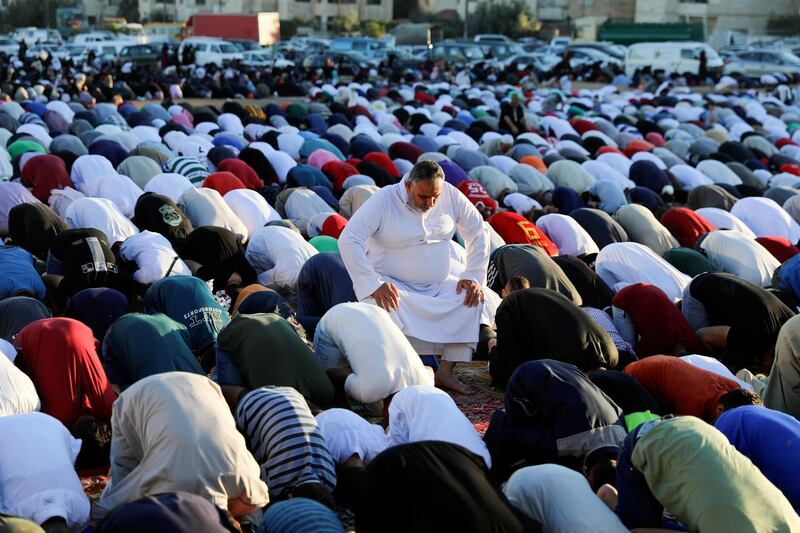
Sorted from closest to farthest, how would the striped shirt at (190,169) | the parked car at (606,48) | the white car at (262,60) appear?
the striped shirt at (190,169) < the white car at (262,60) < the parked car at (606,48)

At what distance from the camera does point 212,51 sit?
83.5 ft

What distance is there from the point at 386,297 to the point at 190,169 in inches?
153

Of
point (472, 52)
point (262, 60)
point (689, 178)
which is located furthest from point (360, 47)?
point (689, 178)

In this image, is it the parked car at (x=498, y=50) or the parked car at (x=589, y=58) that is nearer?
the parked car at (x=589, y=58)

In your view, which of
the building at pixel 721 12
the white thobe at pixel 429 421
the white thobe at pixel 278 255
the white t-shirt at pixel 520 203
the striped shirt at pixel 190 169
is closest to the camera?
the white thobe at pixel 429 421

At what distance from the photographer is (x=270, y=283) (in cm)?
613

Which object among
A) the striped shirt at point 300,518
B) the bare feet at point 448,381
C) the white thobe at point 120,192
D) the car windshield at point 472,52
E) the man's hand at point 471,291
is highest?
the car windshield at point 472,52

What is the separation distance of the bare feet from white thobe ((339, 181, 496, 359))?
11 cm

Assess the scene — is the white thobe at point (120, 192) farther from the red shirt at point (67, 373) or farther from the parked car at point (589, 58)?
the parked car at point (589, 58)

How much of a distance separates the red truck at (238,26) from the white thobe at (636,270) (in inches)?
1128

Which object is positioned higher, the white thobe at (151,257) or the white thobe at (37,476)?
the white thobe at (151,257)

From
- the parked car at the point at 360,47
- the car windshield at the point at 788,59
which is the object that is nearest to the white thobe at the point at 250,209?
the car windshield at the point at 788,59

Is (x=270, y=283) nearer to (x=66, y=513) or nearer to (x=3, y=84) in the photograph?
(x=66, y=513)

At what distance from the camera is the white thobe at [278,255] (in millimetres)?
6070
